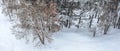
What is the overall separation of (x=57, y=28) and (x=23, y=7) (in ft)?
22.0

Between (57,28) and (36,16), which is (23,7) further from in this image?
(57,28)

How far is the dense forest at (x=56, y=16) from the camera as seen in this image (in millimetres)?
36375

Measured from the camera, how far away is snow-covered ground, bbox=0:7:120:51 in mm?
38406

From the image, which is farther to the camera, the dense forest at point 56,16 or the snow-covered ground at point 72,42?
the snow-covered ground at point 72,42

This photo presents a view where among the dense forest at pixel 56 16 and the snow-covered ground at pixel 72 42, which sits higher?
the dense forest at pixel 56 16

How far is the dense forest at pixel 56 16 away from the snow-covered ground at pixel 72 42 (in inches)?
42.5

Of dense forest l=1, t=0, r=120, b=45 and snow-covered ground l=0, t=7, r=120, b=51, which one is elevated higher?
dense forest l=1, t=0, r=120, b=45

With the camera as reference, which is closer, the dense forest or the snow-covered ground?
the dense forest

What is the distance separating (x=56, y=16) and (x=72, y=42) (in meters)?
5.07

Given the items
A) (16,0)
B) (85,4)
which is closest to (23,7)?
(16,0)

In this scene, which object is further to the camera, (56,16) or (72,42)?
(72,42)

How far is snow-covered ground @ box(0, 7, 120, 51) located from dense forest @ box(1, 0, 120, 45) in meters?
1.08

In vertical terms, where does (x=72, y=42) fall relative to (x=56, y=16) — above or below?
below

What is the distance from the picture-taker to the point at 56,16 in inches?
1592
